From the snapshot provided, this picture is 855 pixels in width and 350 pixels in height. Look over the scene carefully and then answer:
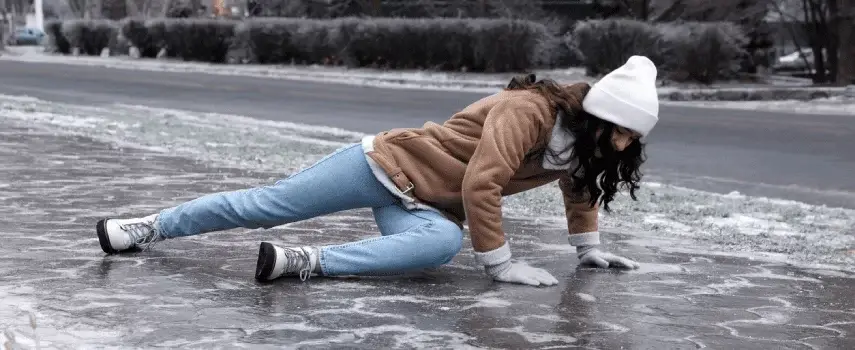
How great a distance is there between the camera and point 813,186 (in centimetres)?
1011

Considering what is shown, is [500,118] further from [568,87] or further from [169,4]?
[169,4]

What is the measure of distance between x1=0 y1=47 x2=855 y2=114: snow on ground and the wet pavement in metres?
14.0

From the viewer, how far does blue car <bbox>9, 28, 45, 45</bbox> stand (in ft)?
200

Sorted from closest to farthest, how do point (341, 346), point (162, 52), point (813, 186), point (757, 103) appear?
point (341, 346) → point (813, 186) → point (757, 103) → point (162, 52)

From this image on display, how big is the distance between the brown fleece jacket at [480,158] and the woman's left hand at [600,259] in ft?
0.98

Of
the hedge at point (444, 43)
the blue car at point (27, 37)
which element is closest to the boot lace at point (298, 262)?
the hedge at point (444, 43)

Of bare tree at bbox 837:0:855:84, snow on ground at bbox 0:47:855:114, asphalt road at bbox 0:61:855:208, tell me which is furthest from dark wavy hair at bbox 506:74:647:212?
bare tree at bbox 837:0:855:84

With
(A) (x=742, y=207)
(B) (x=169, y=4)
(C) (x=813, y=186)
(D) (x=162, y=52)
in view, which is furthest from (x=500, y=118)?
(B) (x=169, y=4)

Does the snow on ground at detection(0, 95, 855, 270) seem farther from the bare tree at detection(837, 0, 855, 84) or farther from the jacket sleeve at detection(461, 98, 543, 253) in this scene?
the bare tree at detection(837, 0, 855, 84)

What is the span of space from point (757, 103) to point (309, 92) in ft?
23.1

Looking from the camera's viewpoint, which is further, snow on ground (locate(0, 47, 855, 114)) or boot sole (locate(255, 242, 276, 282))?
snow on ground (locate(0, 47, 855, 114))

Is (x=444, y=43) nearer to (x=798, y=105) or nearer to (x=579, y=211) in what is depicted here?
(x=798, y=105)

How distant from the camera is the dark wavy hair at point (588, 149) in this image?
4.77m

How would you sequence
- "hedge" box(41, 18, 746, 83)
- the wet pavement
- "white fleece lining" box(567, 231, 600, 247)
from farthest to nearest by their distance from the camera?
1. "hedge" box(41, 18, 746, 83)
2. "white fleece lining" box(567, 231, 600, 247)
3. the wet pavement
